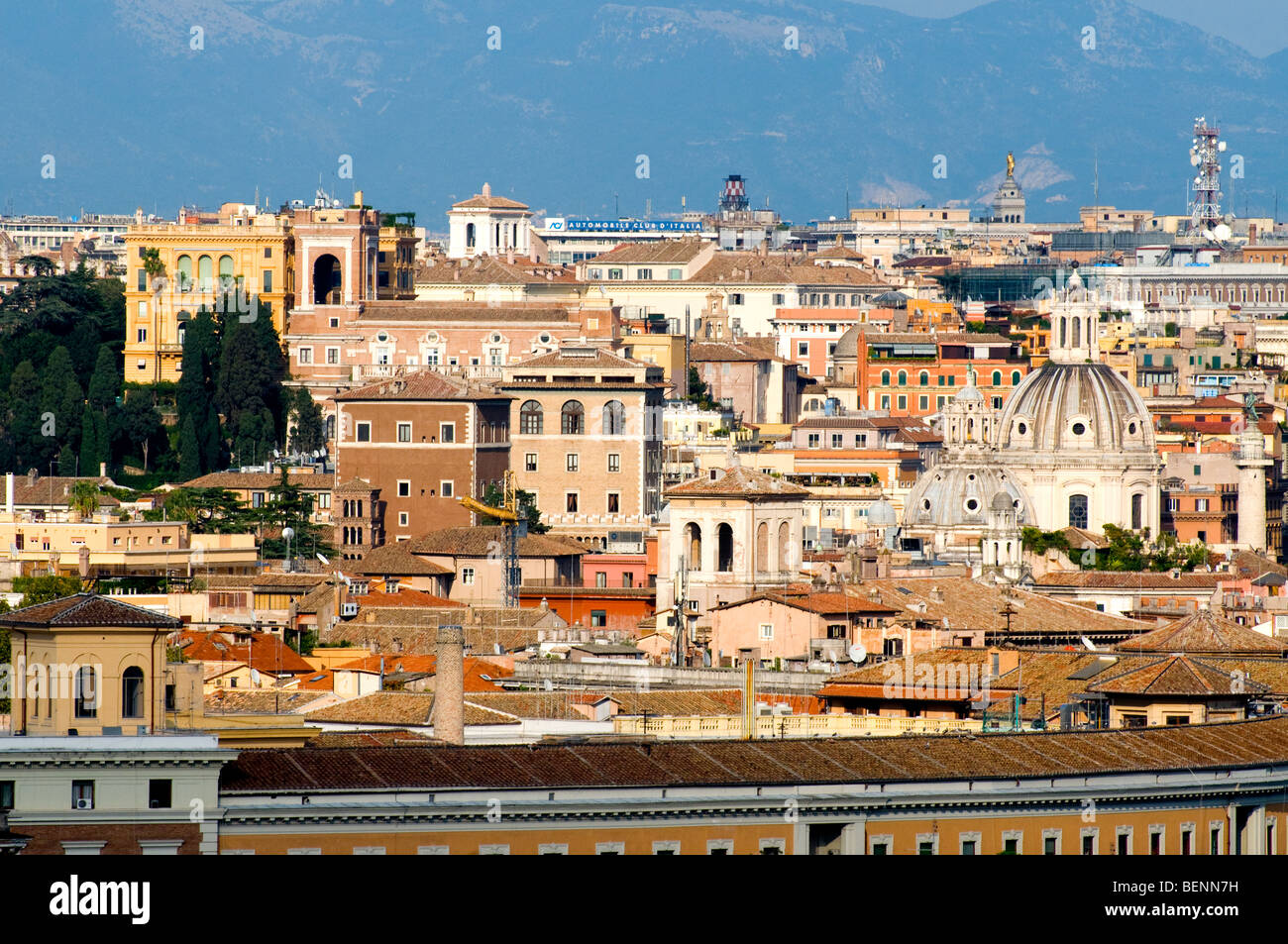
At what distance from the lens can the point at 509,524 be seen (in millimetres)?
97625

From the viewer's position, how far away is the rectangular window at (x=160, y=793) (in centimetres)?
3344

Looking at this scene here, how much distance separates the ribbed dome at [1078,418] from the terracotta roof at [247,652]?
51573 millimetres

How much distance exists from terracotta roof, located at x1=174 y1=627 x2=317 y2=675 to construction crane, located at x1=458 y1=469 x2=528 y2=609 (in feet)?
61.9

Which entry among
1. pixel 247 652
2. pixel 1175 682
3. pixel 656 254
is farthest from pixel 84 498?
pixel 656 254

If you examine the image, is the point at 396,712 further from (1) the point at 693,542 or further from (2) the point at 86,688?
(1) the point at 693,542

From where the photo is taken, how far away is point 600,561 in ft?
313

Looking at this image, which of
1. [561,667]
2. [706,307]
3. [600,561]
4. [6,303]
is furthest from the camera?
[706,307]

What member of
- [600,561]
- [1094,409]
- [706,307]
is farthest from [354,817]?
[706,307]

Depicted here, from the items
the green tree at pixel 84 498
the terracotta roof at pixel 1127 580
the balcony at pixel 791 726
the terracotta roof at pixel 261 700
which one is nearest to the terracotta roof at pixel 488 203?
the green tree at pixel 84 498

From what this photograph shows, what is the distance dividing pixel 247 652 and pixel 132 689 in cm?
2389

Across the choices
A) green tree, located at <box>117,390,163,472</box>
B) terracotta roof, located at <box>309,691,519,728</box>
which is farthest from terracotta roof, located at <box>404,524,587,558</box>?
terracotta roof, located at <box>309,691,519,728</box>
